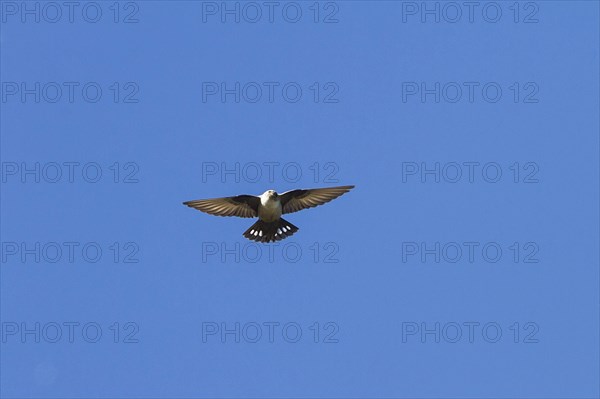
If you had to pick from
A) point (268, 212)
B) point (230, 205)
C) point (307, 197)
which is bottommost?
point (268, 212)

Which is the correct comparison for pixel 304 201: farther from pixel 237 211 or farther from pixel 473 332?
pixel 473 332

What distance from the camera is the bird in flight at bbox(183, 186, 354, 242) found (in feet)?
56.7

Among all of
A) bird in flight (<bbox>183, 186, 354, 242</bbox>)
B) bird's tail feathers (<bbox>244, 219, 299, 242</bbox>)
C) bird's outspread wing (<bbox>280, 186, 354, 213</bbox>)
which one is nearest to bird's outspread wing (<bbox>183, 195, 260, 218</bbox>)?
bird in flight (<bbox>183, 186, 354, 242</bbox>)

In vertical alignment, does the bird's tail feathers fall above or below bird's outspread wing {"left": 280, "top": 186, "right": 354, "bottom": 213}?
below

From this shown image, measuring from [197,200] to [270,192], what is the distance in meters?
1.47

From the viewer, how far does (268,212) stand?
17172mm

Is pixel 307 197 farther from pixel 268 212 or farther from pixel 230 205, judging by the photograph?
pixel 230 205

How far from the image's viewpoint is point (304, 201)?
17.5 metres

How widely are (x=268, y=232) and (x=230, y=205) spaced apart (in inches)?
35.6

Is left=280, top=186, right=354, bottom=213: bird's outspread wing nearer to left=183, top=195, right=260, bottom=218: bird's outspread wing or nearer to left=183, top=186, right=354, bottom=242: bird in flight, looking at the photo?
left=183, top=186, right=354, bottom=242: bird in flight

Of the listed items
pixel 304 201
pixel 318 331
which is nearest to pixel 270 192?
pixel 304 201

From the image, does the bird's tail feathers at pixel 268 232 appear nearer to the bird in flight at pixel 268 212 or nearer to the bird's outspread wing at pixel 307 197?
the bird in flight at pixel 268 212

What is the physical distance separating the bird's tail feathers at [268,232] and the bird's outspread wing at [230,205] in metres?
0.29

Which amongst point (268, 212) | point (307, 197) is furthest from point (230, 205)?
point (307, 197)
